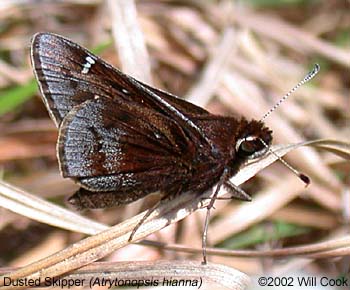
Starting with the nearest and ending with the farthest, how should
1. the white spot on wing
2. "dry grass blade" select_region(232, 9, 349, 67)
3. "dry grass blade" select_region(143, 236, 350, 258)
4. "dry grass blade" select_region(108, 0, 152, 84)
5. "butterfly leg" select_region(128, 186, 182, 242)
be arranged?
"butterfly leg" select_region(128, 186, 182, 242) < "dry grass blade" select_region(143, 236, 350, 258) < the white spot on wing < "dry grass blade" select_region(108, 0, 152, 84) < "dry grass blade" select_region(232, 9, 349, 67)

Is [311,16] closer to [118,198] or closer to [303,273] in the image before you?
[303,273]

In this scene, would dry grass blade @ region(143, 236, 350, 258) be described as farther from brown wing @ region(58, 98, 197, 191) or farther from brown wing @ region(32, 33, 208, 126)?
brown wing @ region(32, 33, 208, 126)

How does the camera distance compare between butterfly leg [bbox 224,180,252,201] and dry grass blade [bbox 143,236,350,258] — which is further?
butterfly leg [bbox 224,180,252,201]

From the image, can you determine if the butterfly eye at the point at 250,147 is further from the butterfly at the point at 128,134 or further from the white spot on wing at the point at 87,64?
the white spot on wing at the point at 87,64

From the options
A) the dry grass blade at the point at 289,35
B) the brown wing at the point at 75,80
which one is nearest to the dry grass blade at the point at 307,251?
the brown wing at the point at 75,80

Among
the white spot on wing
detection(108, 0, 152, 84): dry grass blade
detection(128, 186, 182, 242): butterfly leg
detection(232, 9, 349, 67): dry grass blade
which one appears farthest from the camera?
detection(232, 9, 349, 67): dry grass blade

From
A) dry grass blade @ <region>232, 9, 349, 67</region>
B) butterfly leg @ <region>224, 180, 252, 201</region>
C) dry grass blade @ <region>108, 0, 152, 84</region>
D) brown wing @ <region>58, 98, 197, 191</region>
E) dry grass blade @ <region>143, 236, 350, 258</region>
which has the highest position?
dry grass blade @ <region>232, 9, 349, 67</region>

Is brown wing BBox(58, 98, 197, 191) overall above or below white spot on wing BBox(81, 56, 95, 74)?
below

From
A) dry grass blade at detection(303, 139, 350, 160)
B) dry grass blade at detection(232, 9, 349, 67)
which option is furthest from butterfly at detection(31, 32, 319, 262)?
dry grass blade at detection(232, 9, 349, 67)

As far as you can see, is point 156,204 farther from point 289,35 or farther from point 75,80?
point 289,35
